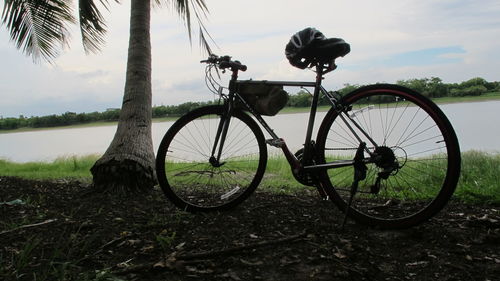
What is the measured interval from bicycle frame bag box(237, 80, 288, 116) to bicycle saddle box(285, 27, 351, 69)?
271mm

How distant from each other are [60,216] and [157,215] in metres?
0.85

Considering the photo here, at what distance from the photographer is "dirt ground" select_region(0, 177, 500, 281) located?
2.16 meters

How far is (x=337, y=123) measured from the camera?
303 centimetres

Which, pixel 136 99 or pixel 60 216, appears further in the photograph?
pixel 136 99

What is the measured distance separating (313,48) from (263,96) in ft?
1.89

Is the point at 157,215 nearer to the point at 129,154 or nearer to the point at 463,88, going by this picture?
the point at 129,154

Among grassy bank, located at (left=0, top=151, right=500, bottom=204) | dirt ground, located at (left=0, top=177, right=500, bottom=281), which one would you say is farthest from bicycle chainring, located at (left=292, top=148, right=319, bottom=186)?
grassy bank, located at (left=0, top=151, right=500, bottom=204)

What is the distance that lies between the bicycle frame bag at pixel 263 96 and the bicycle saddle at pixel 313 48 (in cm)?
27

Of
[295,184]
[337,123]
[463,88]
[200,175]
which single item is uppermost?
[463,88]

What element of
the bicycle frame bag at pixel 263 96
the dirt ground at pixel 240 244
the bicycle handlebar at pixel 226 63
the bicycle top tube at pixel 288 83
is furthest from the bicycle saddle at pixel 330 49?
the dirt ground at pixel 240 244

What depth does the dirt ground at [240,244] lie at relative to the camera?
216 cm

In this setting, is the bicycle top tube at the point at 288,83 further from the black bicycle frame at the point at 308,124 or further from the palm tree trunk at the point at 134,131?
the palm tree trunk at the point at 134,131

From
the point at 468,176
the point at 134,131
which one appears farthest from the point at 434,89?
the point at 134,131

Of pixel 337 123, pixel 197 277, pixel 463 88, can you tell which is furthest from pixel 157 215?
pixel 463 88
